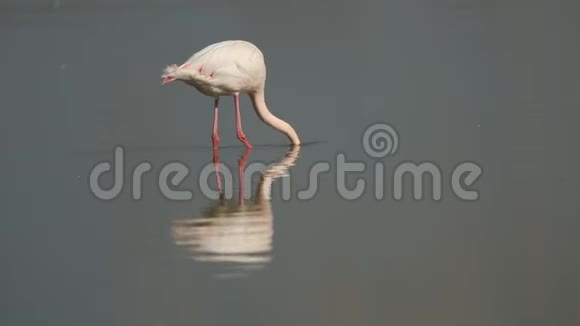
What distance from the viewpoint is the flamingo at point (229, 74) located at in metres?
6.61

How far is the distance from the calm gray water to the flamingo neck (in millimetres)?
86

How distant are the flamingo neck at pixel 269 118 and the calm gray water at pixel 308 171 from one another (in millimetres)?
86

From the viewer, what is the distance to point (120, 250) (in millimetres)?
5094

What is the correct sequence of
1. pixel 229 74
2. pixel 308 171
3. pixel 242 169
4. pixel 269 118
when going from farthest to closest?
pixel 269 118
pixel 229 74
pixel 242 169
pixel 308 171

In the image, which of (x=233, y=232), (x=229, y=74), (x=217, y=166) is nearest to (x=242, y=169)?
(x=217, y=166)

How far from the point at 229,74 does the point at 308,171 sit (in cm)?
80

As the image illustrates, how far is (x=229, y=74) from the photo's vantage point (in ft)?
22.1

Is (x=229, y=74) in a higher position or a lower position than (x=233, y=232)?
higher

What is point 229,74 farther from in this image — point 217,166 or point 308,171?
point 308,171

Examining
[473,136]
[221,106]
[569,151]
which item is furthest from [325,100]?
[569,151]

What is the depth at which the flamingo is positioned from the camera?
6.61 meters

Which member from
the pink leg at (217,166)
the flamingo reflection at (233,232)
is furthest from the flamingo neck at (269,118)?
the flamingo reflection at (233,232)

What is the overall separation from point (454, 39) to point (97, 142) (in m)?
3.23

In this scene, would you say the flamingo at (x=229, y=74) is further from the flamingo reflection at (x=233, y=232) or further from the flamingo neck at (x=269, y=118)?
the flamingo reflection at (x=233, y=232)
